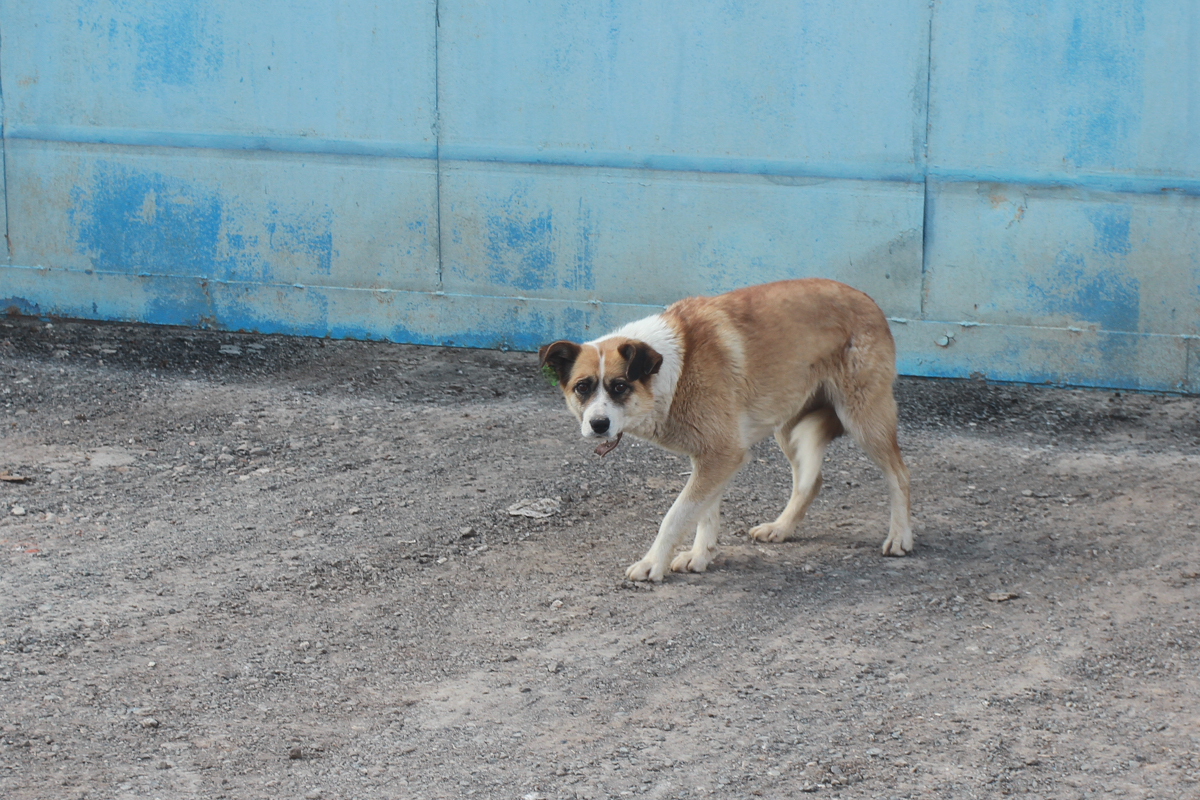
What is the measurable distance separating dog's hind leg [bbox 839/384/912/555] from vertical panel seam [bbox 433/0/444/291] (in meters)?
3.70

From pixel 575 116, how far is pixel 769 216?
136cm

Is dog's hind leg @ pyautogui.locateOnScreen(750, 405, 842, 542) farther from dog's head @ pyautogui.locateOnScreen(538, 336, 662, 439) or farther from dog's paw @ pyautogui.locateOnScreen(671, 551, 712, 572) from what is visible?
dog's head @ pyautogui.locateOnScreen(538, 336, 662, 439)

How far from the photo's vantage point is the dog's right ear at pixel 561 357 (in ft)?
14.4

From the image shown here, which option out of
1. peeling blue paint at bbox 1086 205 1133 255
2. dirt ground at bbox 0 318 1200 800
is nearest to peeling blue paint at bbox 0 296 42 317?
dirt ground at bbox 0 318 1200 800

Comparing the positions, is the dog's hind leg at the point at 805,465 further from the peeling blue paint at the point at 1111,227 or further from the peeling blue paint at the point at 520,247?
the peeling blue paint at the point at 520,247

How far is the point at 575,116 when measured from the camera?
7.42 m

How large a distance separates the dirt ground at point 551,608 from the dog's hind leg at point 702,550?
0.08m

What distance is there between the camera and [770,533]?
5.07 metres

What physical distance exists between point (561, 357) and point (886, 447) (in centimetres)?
143

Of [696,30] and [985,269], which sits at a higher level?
[696,30]

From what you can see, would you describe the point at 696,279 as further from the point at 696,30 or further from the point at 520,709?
the point at 520,709

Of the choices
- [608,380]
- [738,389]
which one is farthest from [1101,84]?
[608,380]

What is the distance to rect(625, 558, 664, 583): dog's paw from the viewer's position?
4582 millimetres

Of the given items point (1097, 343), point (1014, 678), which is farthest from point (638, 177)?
point (1014, 678)
